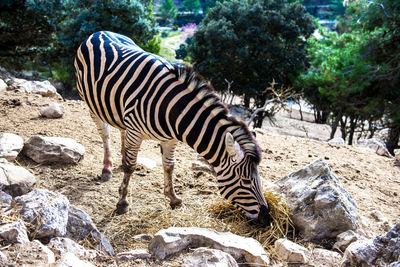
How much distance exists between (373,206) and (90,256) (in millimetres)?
4083

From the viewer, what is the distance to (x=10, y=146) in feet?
16.4

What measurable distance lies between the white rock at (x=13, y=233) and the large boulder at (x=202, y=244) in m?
1.05

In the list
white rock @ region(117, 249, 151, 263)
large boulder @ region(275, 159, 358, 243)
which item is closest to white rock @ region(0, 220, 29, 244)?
white rock @ region(117, 249, 151, 263)

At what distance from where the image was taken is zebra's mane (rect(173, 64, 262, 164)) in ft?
11.5

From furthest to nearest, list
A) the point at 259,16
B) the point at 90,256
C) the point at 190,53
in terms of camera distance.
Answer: the point at 190,53, the point at 259,16, the point at 90,256

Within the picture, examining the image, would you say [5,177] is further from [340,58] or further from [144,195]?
[340,58]

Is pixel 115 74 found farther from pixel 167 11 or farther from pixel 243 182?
pixel 167 11

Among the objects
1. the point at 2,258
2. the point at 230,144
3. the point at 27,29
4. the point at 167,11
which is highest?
the point at 167,11

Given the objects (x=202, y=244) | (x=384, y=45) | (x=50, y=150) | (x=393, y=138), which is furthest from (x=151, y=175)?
(x=393, y=138)

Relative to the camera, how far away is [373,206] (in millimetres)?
4898

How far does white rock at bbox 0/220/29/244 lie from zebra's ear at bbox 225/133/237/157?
193 centimetres

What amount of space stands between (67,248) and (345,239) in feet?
8.95

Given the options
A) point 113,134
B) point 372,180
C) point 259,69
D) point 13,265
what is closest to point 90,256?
point 13,265

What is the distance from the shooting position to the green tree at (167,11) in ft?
168
